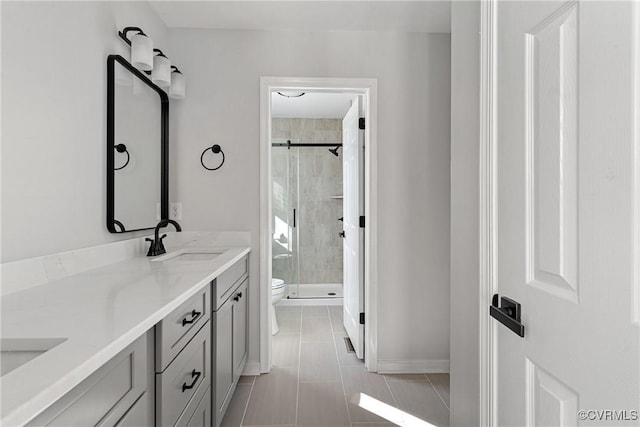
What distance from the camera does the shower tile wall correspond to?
480 cm

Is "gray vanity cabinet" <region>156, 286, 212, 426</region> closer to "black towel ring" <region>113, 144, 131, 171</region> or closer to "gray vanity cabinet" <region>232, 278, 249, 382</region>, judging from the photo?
"gray vanity cabinet" <region>232, 278, 249, 382</region>

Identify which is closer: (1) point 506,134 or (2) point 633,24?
(2) point 633,24

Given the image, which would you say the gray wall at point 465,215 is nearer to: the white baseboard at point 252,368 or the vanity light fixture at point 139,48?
the white baseboard at point 252,368

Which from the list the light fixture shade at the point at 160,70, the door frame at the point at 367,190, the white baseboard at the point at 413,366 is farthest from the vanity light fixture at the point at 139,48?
the white baseboard at the point at 413,366

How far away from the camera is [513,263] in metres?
0.95

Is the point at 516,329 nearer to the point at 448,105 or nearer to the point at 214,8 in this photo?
the point at 448,105

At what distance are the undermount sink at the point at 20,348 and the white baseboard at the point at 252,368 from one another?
187 cm

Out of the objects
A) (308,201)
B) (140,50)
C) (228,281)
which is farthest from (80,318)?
(308,201)

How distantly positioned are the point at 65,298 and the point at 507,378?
4.41ft

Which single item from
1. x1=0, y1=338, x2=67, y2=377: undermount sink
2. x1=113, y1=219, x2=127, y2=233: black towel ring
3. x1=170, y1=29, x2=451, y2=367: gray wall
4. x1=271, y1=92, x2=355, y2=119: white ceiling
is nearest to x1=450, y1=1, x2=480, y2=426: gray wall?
x1=170, y1=29, x2=451, y2=367: gray wall

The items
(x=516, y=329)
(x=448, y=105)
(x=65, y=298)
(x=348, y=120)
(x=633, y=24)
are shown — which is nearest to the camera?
(x=633, y=24)

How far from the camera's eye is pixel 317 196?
15.9 feet

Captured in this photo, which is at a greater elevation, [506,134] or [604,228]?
[506,134]

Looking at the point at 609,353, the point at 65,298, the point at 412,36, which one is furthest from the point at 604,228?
the point at 412,36
